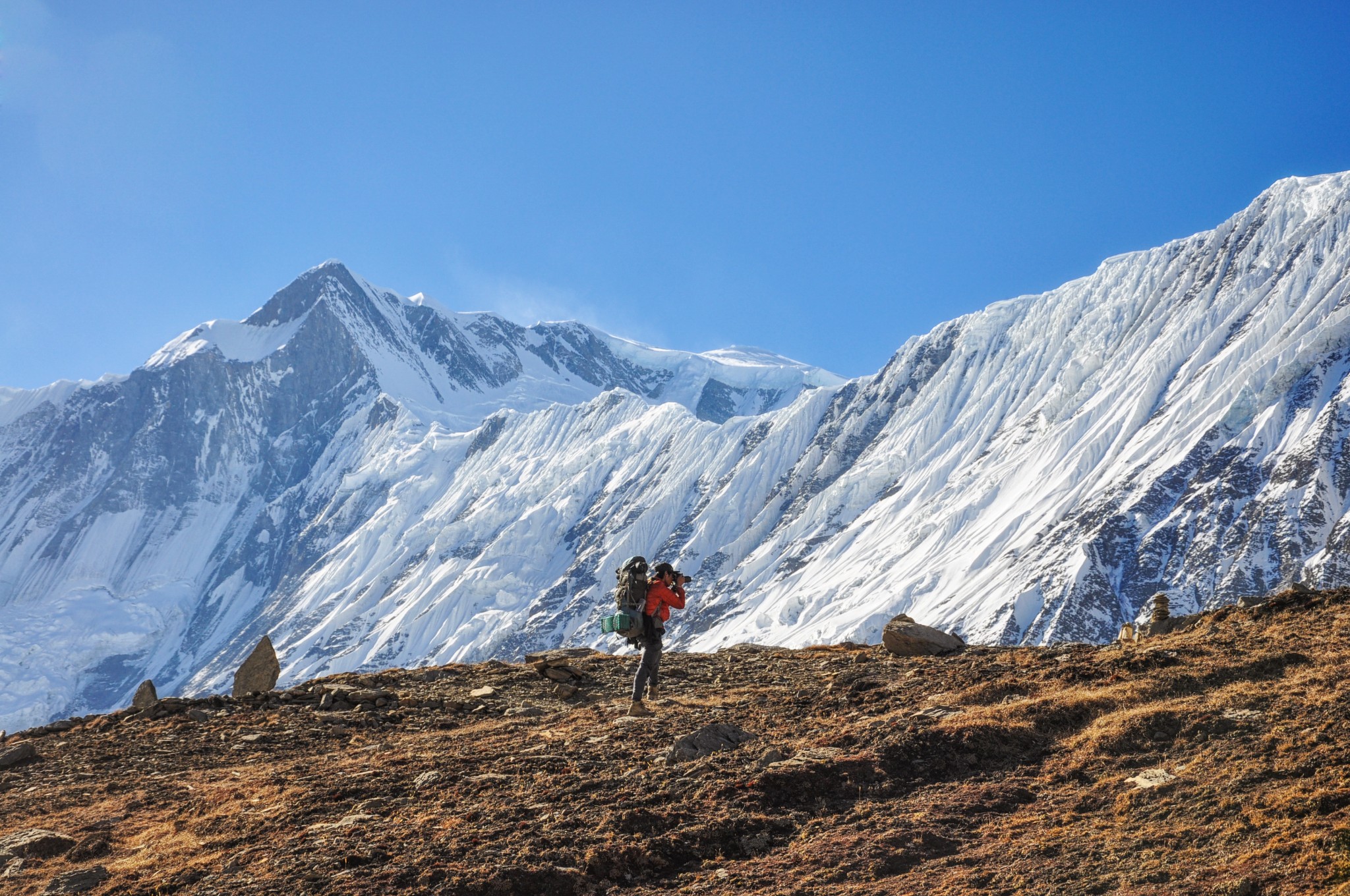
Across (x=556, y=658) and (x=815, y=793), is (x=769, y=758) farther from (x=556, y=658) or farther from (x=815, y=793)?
(x=556, y=658)

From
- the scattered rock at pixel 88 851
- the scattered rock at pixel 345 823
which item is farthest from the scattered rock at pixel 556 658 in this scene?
the scattered rock at pixel 88 851

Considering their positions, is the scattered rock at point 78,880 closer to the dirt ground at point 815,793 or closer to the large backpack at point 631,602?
the dirt ground at point 815,793

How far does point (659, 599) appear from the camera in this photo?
1997 cm

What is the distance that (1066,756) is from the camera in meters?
12.8

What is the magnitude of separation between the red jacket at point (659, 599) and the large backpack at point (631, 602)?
0.09m

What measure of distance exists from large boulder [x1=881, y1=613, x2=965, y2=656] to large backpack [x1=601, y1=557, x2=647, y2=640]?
6.06 m

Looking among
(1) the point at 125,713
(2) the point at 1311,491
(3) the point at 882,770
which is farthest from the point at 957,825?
(2) the point at 1311,491

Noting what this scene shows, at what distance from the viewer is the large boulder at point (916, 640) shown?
23.3m

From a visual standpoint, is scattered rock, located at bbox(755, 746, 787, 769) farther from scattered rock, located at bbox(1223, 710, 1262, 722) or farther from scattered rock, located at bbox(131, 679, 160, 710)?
scattered rock, located at bbox(131, 679, 160, 710)

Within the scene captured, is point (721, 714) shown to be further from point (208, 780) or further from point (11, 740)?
A: point (11, 740)

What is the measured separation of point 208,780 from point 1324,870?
50.6 feet

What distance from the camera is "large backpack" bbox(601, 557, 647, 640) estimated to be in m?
19.5

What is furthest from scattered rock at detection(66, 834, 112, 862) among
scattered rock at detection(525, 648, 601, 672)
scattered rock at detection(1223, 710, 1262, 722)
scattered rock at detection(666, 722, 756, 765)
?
scattered rock at detection(1223, 710, 1262, 722)

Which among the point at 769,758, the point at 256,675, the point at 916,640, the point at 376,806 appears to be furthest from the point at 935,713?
the point at 256,675
